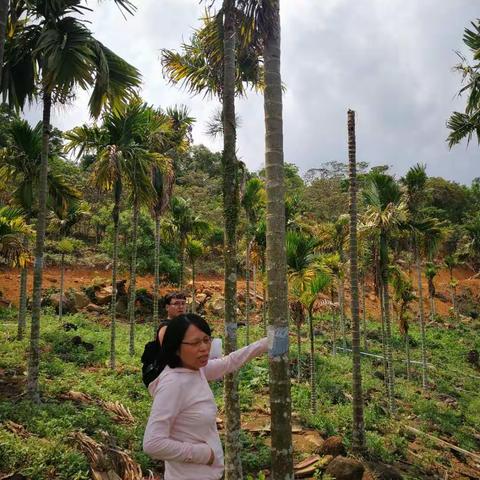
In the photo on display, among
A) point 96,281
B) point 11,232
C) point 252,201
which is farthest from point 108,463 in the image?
point 96,281

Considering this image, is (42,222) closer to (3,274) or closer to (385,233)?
(385,233)

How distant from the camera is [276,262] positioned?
476 centimetres

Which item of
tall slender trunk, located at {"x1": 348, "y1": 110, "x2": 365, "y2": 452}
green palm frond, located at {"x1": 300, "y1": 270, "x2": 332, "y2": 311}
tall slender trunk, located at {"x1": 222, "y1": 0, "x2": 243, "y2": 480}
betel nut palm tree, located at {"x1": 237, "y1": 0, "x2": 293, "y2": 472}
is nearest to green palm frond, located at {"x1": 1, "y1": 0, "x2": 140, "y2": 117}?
tall slender trunk, located at {"x1": 222, "y1": 0, "x2": 243, "y2": 480}

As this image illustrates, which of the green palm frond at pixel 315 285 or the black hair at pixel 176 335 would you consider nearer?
the black hair at pixel 176 335

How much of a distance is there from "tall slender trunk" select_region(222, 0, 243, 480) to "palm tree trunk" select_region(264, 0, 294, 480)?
2.22 meters

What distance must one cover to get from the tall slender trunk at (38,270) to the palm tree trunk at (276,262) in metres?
6.67

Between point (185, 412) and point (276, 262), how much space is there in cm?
265

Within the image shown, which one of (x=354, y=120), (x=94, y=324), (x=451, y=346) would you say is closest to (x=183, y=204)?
(x=94, y=324)

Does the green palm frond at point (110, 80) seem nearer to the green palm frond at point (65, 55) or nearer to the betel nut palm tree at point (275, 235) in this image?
the green palm frond at point (65, 55)

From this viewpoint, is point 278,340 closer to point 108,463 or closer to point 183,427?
point 183,427

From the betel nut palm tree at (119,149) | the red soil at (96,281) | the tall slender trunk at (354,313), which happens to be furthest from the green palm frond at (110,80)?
the red soil at (96,281)

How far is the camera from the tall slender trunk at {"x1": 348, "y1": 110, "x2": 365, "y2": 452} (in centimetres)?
1106

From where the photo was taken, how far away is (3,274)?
107 feet

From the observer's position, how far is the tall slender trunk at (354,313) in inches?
436
